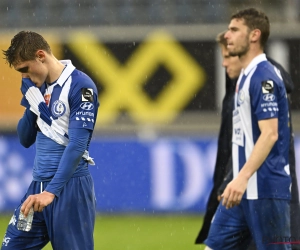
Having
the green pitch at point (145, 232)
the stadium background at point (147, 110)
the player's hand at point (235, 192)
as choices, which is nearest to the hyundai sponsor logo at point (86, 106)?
the player's hand at point (235, 192)

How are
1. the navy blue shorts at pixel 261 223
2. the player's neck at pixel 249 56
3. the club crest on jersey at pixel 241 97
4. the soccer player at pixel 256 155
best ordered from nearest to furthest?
the soccer player at pixel 256 155
the navy blue shorts at pixel 261 223
the club crest on jersey at pixel 241 97
the player's neck at pixel 249 56

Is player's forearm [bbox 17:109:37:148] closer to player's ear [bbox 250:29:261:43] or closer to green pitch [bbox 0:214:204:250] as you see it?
player's ear [bbox 250:29:261:43]

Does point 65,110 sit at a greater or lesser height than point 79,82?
lesser

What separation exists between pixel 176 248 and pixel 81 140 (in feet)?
14.0

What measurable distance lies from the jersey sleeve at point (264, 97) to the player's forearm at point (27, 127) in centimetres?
142

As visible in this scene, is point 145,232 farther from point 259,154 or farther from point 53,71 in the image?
point 53,71

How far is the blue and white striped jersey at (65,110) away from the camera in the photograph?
484 centimetres

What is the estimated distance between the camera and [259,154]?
5.22 metres

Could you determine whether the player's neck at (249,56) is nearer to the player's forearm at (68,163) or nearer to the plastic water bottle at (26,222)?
the player's forearm at (68,163)

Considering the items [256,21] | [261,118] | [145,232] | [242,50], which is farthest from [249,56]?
[145,232]

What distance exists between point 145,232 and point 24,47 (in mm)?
5813

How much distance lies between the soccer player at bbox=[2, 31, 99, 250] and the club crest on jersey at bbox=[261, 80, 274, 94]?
1.13 metres

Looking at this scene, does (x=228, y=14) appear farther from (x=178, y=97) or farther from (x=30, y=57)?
(x=30, y=57)

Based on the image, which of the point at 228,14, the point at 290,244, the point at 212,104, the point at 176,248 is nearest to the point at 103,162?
the point at 212,104
